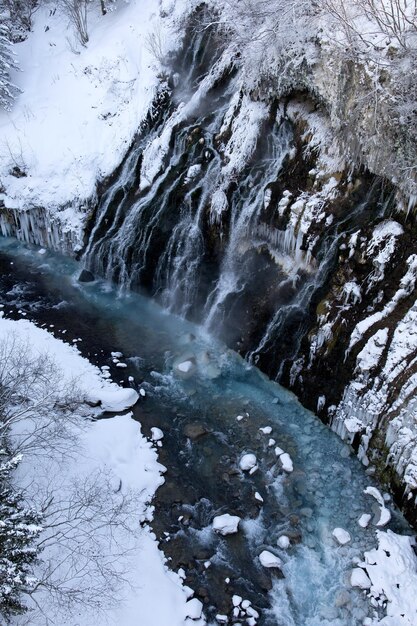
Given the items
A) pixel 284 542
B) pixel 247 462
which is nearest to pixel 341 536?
pixel 284 542

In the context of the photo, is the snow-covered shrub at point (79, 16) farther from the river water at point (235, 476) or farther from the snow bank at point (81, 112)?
the river water at point (235, 476)

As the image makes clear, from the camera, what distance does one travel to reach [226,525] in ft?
22.8

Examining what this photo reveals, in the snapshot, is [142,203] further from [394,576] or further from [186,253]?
[394,576]

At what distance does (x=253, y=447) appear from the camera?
26.9 ft

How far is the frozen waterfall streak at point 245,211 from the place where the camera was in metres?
10.3

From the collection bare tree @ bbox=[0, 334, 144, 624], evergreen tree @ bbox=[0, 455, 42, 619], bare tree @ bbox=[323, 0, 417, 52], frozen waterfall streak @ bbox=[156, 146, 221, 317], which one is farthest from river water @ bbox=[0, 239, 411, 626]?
bare tree @ bbox=[323, 0, 417, 52]

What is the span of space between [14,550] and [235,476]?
3.62 meters

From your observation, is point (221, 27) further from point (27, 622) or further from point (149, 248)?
point (27, 622)

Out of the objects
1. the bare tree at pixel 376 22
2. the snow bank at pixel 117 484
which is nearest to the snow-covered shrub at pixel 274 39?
the bare tree at pixel 376 22

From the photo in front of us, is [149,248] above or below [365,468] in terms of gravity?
above

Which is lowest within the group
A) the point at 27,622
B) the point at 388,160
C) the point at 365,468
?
the point at 27,622

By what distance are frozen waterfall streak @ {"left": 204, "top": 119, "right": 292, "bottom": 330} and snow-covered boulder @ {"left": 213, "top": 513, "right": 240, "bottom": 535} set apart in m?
4.62

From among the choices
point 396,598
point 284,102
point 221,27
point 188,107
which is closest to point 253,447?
point 396,598

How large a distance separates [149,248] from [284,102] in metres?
4.54
